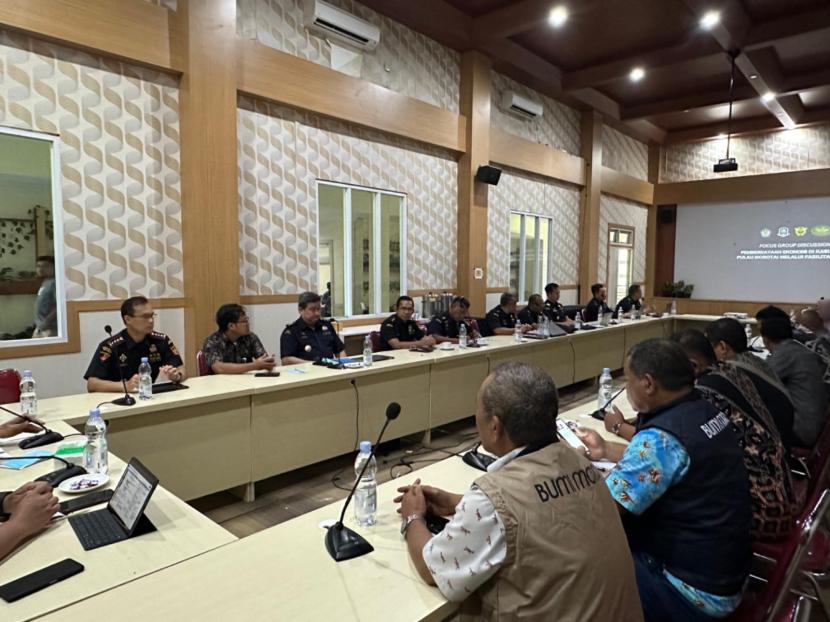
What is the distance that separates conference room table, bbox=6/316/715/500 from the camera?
8.36ft

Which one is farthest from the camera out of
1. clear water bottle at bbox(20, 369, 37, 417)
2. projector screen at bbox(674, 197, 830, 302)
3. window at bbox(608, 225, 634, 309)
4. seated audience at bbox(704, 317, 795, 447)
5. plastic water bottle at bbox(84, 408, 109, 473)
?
window at bbox(608, 225, 634, 309)

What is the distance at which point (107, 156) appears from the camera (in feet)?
12.9

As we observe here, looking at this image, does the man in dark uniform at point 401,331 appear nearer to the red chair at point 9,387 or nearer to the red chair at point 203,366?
the red chair at point 203,366

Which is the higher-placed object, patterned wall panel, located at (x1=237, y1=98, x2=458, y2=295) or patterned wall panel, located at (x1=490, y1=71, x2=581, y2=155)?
patterned wall panel, located at (x1=490, y1=71, x2=581, y2=155)

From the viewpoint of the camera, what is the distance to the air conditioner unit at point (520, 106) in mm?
7445

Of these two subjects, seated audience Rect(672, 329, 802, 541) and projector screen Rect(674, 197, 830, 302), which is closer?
seated audience Rect(672, 329, 802, 541)

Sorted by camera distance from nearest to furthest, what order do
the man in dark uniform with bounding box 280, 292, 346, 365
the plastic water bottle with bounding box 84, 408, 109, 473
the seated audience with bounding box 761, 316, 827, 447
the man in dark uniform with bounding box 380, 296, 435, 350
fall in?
the plastic water bottle with bounding box 84, 408, 109, 473 < the seated audience with bounding box 761, 316, 827, 447 < the man in dark uniform with bounding box 280, 292, 346, 365 < the man in dark uniform with bounding box 380, 296, 435, 350

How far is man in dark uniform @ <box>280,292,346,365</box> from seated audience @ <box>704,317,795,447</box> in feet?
8.70

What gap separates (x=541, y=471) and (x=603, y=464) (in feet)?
2.93

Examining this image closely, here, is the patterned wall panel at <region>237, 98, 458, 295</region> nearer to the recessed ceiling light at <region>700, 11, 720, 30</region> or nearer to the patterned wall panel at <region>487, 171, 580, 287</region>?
the patterned wall panel at <region>487, 171, 580, 287</region>

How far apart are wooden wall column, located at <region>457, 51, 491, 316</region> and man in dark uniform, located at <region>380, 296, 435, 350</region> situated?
2.29 meters

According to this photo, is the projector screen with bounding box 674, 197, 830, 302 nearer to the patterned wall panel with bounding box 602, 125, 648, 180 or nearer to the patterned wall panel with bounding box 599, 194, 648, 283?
the patterned wall panel with bounding box 599, 194, 648, 283

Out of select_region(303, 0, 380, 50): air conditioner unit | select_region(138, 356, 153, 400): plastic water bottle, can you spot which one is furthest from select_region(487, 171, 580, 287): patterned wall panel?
select_region(138, 356, 153, 400): plastic water bottle

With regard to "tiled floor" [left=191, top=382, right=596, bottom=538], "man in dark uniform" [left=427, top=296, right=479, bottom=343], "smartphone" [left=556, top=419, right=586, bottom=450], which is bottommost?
"tiled floor" [left=191, top=382, right=596, bottom=538]
